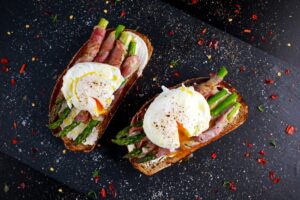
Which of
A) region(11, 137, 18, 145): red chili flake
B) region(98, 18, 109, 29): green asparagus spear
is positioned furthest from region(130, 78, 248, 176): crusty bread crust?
region(11, 137, 18, 145): red chili flake

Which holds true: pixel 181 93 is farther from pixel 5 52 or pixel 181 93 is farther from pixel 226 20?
pixel 5 52

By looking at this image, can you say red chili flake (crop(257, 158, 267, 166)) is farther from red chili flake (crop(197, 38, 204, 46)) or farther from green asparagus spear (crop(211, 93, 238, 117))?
red chili flake (crop(197, 38, 204, 46))

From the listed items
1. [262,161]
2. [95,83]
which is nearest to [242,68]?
[262,161]

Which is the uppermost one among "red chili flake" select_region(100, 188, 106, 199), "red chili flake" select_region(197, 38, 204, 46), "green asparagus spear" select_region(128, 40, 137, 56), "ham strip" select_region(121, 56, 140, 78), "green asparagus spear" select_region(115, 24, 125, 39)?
"green asparagus spear" select_region(115, 24, 125, 39)

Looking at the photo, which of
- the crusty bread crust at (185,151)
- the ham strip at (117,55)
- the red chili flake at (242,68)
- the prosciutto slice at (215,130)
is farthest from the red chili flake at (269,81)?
the ham strip at (117,55)

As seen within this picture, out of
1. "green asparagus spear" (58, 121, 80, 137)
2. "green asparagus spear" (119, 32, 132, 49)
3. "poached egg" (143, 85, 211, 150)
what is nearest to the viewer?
"poached egg" (143, 85, 211, 150)
